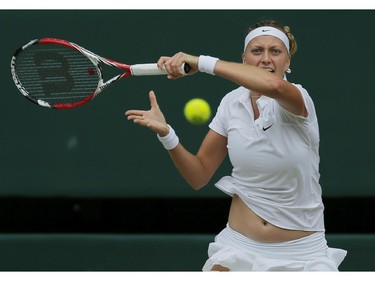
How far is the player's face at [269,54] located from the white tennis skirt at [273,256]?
51 centimetres

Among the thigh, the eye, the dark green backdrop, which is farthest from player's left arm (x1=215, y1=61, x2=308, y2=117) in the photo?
the dark green backdrop

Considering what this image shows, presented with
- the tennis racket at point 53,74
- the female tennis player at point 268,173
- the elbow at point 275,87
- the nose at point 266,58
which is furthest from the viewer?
the tennis racket at point 53,74

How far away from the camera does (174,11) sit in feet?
14.9

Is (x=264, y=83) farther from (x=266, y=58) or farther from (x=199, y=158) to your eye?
(x=199, y=158)

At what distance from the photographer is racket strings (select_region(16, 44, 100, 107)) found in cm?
346

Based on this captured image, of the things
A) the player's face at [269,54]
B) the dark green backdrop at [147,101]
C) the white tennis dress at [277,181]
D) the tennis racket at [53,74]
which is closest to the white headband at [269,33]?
the player's face at [269,54]

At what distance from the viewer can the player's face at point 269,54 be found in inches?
125

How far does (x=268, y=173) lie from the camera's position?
309cm

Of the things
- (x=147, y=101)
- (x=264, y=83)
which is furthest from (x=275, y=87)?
(x=147, y=101)

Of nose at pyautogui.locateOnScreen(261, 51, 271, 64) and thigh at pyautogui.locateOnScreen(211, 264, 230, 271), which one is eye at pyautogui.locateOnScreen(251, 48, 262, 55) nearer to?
nose at pyautogui.locateOnScreen(261, 51, 271, 64)

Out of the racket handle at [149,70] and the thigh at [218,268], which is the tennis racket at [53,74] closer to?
the racket handle at [149,70]

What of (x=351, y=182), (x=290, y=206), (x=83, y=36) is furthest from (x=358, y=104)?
(x=290, y=206)

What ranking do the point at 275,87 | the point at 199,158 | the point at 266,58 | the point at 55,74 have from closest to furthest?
the point at 275,87
the point at 266,58
the point at 199,158
the point at 55,74

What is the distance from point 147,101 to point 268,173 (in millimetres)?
1530
